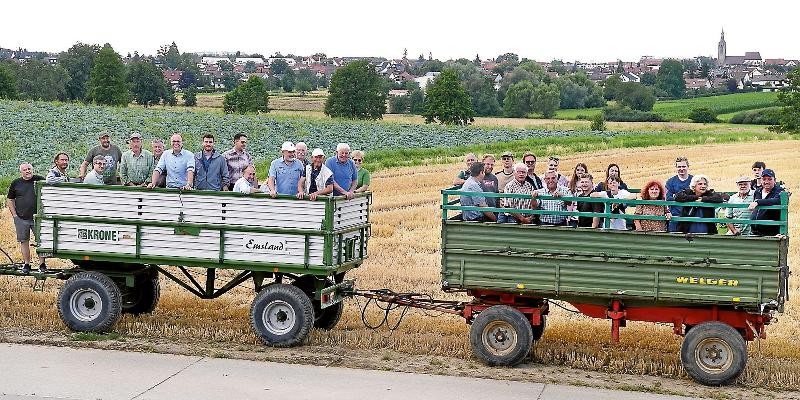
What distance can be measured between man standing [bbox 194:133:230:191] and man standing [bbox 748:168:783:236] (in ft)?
20.5

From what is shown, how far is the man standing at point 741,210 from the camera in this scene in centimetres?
1181

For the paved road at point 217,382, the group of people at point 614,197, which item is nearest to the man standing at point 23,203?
the paved road at point 217,382

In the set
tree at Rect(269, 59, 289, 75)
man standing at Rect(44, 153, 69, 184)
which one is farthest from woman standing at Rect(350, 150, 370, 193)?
tree at Rect(269, 59, 289, 75)

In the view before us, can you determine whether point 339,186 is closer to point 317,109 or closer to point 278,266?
point 278,266

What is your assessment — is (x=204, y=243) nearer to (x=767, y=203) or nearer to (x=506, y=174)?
(x=506, y=174)

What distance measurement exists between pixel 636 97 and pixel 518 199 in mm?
94391

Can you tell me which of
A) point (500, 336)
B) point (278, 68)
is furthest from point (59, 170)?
point (278, 68)

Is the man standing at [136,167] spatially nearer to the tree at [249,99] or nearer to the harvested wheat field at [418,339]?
the harvested wheat field at [418,339]

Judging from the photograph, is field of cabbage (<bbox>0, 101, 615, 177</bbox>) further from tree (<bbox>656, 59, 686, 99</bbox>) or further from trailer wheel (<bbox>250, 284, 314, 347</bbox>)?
tree (<bbox>656, 59, 686, 99</bbox>)

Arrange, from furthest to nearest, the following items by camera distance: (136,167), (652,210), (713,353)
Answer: (136,167)
(652,210)
(713,353)

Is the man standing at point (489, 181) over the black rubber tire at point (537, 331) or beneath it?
over

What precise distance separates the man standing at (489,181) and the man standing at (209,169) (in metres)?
3.19

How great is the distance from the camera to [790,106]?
3455 inches

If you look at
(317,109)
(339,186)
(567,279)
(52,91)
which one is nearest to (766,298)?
(567,279)
